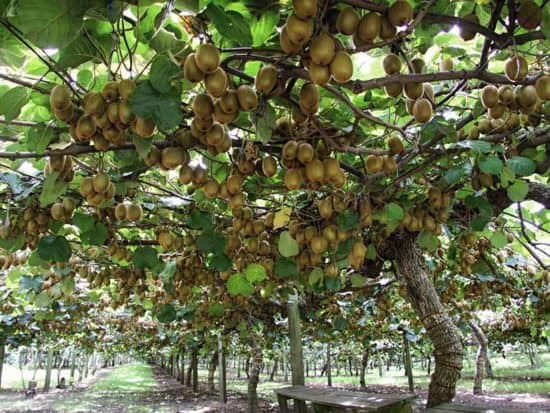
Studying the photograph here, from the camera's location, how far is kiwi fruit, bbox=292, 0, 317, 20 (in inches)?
37.6

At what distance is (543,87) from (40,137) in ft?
5.29

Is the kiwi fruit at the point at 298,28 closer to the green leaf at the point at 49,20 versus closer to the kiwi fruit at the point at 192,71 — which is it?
the kiwi fruit at the point at 192,71

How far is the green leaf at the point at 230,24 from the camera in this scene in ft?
3.53

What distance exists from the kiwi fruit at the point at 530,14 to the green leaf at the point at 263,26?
61 centimetres

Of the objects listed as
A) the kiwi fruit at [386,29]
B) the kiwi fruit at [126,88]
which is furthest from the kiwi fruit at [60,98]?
the kiwi fruit at [386,29]

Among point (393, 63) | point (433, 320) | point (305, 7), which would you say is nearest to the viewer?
point (305, 7)

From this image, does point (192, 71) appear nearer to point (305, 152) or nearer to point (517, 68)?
point (305, 152)

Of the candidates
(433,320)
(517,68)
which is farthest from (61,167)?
(433,320)

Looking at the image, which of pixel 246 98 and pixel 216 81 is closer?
pixel 216 81

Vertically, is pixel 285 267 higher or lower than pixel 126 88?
lower

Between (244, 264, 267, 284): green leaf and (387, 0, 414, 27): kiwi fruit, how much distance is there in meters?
2.05

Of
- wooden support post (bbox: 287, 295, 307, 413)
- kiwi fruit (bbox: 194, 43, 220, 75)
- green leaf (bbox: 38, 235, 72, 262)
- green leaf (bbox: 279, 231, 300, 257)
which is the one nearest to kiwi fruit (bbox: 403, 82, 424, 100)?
kiwi fruit (bbox: 194, 43, 220, 75)

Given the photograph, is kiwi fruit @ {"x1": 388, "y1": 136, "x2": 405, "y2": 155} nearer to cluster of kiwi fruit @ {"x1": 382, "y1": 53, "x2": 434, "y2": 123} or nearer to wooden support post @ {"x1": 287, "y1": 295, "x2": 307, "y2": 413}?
cluster of kiwi fruit @ {"x1": 382, "y1": 53, "x2": 434, "y2": 123}

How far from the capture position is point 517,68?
4.08 ft
